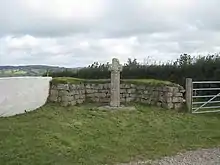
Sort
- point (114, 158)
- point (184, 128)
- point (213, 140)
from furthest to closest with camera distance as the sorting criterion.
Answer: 1. point (184, 128)
2. point (213, 140)
3. point (114, 158)

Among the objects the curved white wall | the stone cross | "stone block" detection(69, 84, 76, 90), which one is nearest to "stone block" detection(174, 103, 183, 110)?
the stone cross

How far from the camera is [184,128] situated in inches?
480

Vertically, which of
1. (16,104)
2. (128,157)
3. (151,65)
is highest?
(151,65)

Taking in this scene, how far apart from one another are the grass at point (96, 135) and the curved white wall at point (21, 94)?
13.3 inches

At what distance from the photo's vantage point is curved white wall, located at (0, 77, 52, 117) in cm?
1203

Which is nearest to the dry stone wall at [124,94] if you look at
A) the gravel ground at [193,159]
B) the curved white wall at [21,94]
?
the curved white wall at [21,94]

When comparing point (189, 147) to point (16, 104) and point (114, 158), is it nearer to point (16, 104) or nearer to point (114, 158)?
point (114, 158)

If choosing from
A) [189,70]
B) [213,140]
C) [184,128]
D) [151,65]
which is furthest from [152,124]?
[151,65]

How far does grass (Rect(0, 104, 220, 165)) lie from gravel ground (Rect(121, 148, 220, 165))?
333 millimetres

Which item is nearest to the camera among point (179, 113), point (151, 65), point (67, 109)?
point (67, 109)

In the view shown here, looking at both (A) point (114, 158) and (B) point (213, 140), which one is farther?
(B) point (213, 140)

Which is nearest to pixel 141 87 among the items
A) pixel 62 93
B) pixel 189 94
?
pixel 189 94

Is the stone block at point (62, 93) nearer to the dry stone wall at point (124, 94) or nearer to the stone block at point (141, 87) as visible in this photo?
the dry stone wall at point (124, 94)

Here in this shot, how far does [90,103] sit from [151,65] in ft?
22.3
